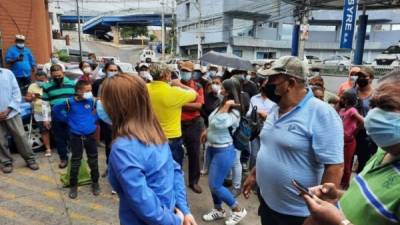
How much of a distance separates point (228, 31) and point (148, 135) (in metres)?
37.8

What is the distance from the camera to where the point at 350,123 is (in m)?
4.40

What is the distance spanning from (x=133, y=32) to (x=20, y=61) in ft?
195

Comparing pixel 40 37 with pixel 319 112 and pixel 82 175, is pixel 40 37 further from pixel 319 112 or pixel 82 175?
pixel 319 112

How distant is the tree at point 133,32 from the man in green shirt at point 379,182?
66.2 m

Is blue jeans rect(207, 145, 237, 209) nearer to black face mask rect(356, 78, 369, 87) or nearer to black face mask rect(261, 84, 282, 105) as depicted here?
black face mask rect(261, 84, 282, 105)

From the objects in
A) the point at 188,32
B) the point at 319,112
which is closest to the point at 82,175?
the point at 319,112

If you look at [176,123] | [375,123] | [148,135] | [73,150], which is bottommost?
[73,150]

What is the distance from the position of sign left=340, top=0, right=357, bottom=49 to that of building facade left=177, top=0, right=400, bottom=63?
17.7 m

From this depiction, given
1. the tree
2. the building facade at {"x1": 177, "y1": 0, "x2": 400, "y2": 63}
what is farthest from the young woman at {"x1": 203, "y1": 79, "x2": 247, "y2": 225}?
the tree

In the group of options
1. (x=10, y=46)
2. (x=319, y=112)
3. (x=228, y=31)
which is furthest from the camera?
(x=228, y=31)

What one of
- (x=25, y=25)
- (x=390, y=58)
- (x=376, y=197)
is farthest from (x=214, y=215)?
(x=390, y=58)

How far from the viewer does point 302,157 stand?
2283 millimetres

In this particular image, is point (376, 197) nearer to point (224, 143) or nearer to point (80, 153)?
point (224, 143)

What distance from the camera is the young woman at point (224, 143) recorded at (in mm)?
3791
